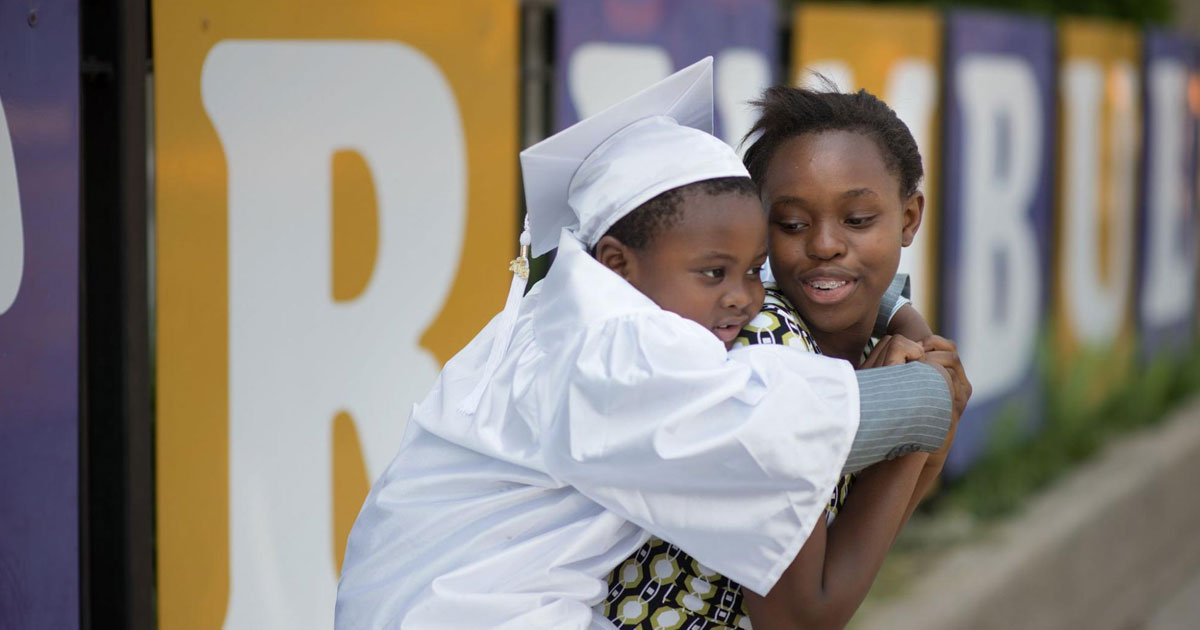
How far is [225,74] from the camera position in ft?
8.97

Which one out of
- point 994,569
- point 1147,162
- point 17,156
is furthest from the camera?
point 1147,162

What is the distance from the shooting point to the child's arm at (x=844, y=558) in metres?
1.78

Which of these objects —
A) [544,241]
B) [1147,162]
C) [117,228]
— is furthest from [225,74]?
[1147,162]

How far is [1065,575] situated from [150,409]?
4086mm

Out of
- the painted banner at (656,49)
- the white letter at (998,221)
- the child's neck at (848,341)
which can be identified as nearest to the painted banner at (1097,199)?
the white letter at (998,221)

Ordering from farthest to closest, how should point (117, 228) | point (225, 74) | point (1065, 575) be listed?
1. point (1065, 575)
2. point (225, 74)
3. point (117, 228)

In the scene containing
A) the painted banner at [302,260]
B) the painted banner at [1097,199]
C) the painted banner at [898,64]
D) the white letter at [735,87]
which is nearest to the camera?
the painted banner at [302,260]

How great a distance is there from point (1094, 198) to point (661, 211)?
5.84m

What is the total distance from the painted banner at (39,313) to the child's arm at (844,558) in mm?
1291

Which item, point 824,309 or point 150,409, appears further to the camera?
point 150,409

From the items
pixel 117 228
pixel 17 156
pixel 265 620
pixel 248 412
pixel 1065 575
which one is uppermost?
pixel 17 156

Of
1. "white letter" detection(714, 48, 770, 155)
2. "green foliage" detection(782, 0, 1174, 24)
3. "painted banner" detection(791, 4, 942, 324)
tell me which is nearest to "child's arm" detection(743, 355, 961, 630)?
"white letter" detection(714, 48, 770, 155)

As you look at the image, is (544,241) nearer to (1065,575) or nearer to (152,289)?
(152,289)

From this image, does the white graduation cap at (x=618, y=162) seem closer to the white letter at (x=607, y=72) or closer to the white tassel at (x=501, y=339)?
the white tassel at (x=501, y=339)
